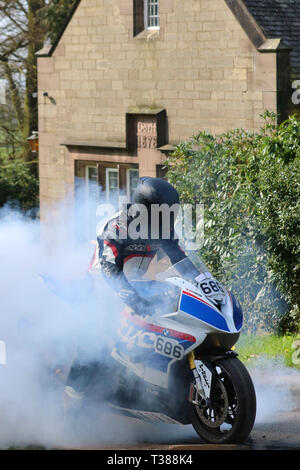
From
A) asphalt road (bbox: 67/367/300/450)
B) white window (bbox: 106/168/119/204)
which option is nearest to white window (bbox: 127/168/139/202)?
white window (bbox: 106/168/119/204)

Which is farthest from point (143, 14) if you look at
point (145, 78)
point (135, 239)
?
point (135, 239)

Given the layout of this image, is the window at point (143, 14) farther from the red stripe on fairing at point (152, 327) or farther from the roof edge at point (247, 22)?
the red stripe on fairing at point (152, 327)

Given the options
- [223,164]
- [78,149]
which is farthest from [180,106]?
[223,164]

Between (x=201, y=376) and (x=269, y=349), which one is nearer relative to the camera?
(x=201, y=376)

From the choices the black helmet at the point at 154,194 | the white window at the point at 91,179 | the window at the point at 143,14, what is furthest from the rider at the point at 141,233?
the white window at the point at 91,179

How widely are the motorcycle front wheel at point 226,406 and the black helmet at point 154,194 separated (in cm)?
126

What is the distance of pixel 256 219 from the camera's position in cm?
960

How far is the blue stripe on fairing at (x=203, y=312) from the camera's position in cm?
548

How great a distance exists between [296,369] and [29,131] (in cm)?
2330

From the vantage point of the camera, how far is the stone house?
49.7 feet

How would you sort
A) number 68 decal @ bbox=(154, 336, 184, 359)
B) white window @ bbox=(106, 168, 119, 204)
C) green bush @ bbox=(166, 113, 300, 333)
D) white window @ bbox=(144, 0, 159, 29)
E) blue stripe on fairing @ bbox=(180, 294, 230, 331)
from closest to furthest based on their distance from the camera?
blue stripe on fairing @ bbox=(180, 294, 230, 331) → number 68 decal @ bbox=(154, 336, 184, 359) → green bush @ bbox=(166, 113, 300, 333) → white window @ bbox=(144, 0, 159, 29) → white window @ bbox=(106, 168, 119, 204)

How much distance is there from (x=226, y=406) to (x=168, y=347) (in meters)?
0.55

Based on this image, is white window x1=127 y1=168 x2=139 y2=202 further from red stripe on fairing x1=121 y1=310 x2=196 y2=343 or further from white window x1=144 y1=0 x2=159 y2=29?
red stripe on fairing x1=121 y1=310 x2=196 y2=343

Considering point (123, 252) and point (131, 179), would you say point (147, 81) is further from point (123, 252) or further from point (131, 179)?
point (123, 252)
